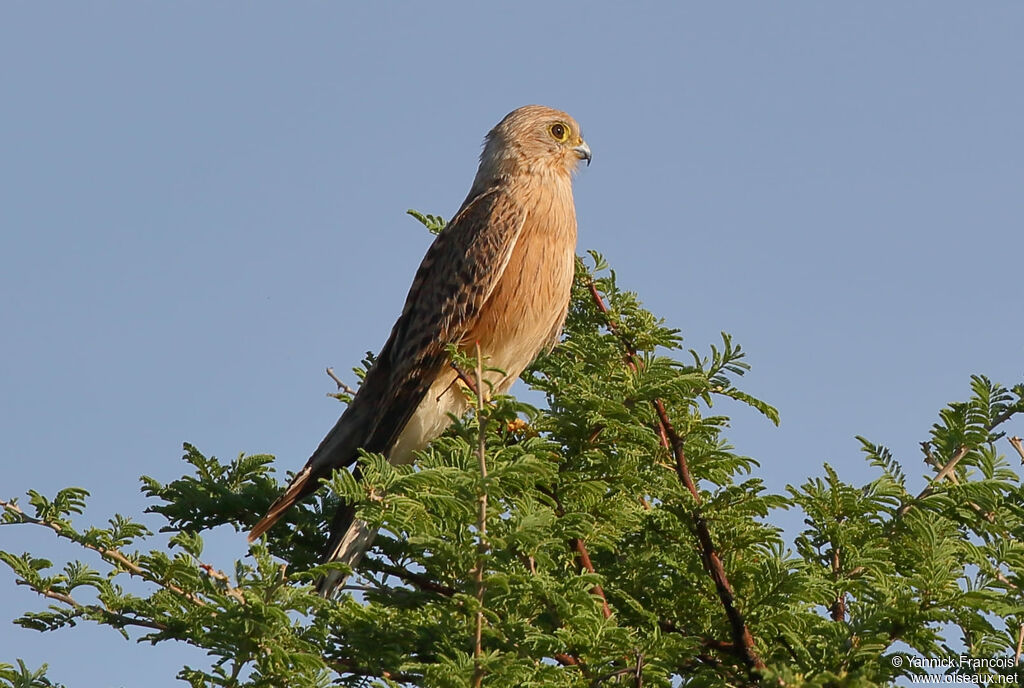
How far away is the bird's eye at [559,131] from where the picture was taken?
19.6ft

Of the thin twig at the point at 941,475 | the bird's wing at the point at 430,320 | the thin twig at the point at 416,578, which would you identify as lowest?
the thin twig at the point at 416,578

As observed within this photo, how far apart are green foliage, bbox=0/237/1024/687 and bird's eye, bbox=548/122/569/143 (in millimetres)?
2530

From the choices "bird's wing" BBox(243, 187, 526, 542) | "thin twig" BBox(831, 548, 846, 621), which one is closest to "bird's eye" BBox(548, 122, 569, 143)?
"bird's wing" BBox(243, 187, 526, 542)

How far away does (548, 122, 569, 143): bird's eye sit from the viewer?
19.6 feet

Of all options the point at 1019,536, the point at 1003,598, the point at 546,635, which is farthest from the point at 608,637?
the point at 1019,536

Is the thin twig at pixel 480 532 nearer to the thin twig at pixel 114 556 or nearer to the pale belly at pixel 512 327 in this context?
the thin twig at pixel 114 556

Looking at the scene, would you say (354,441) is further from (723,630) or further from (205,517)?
(723,630)

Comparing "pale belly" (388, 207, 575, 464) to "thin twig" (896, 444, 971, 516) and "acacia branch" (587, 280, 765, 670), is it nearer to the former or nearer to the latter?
"acacia branch" (587, 280, 765, 670)

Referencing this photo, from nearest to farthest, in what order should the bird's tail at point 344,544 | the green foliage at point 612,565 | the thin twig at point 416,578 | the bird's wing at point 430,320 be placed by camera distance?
the green foliage at point 612,565
the thin twig at point 416,578
the bird's tail at point 344,544
the bird's wing at point 430,320

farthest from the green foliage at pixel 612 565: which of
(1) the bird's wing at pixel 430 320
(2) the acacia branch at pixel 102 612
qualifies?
(1) the bird's wing at pixel 430 320

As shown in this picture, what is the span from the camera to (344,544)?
3.65 m

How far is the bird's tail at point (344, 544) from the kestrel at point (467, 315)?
2.32ft

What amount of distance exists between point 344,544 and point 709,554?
4.07ft

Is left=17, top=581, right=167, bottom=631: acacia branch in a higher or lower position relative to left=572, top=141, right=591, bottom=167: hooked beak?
lower
